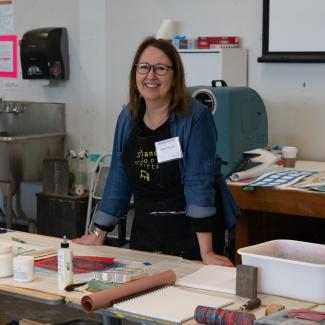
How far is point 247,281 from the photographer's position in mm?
2389

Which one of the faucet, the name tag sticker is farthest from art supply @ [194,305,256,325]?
the faucet

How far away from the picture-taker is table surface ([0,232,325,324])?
91.2 inches

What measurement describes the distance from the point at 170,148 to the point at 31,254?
0.69 metres

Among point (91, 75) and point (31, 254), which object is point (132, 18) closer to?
point (91, 75)

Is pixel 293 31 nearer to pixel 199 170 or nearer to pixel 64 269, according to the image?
pixel 199 170

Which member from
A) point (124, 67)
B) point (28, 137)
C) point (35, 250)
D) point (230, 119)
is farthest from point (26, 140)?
point (35, 250)

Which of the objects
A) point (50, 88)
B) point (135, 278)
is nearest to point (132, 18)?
point (50, 88)

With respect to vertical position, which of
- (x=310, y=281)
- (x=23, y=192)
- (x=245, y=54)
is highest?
(x=245, y=54)

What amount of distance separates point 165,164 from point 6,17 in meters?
3.87

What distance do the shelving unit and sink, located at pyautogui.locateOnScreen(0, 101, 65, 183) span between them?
1.49 metres

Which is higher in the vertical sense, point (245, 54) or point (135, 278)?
point (245, 54)

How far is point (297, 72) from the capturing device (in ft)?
15.9

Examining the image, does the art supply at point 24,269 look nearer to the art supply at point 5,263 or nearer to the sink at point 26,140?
the art supply at point 5,263

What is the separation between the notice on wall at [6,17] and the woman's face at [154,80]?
365 cm
